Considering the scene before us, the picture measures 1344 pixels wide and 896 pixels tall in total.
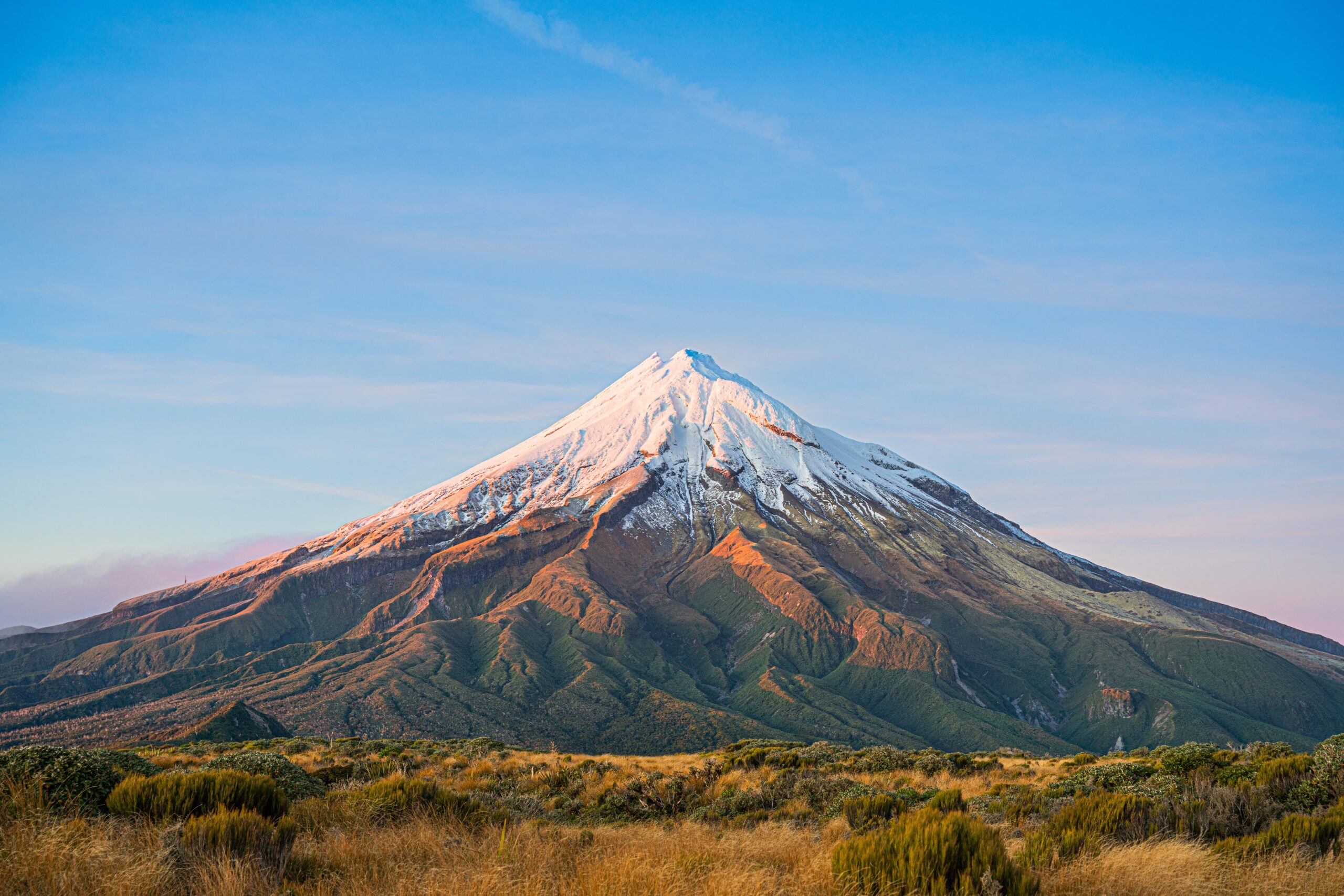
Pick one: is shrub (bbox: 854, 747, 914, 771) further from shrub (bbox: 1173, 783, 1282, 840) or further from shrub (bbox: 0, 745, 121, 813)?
shrub (bbox: 0, 745, 121, 813)

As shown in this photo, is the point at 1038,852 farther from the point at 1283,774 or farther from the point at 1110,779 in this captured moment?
the point at 1110,779

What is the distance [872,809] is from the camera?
473 inches

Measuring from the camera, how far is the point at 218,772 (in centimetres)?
967

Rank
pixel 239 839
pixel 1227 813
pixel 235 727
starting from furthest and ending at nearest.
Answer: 1. pixel 235 727
2. pixel 1227 813
3. pixel 239 839

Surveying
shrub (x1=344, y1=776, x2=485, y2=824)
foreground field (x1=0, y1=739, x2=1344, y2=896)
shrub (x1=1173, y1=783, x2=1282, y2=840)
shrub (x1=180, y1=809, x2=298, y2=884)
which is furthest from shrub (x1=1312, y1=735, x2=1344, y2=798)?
shrub (x1=180, y1=809, x2=298, y2=884)

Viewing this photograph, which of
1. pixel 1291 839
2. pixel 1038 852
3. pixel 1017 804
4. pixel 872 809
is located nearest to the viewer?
pixel 1038 852

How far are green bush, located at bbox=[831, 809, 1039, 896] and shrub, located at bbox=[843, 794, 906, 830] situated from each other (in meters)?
4.72

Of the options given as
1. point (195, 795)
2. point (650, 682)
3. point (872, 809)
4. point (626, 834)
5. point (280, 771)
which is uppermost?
point (195, 795)

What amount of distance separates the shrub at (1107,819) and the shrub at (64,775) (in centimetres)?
1054

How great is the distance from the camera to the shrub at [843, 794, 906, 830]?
11.5m

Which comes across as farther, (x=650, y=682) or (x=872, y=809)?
(x=650, y=682)

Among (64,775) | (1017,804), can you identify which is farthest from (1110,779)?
(64,775)

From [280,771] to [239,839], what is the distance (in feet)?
18.8

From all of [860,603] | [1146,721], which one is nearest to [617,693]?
[860,603]
